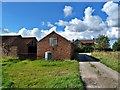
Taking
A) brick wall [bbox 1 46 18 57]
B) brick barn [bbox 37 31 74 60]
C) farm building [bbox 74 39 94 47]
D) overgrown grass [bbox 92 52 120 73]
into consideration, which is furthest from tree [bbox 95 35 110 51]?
overgrown grass [bbox 92 52 120 73]

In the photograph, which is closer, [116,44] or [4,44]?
[4,44]

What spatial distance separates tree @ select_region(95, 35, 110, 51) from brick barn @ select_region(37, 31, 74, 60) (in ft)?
123

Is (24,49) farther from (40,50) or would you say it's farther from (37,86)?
(37,86)

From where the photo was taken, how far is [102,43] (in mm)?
71062

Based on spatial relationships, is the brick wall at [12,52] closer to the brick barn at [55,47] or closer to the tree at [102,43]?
the brick barn at [55,47]

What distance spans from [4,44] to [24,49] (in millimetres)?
3643

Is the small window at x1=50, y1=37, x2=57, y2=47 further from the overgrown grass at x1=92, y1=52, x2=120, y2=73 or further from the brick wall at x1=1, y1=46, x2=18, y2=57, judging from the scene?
the brick wall at x1=1, y1=46, x2=18, y2=57

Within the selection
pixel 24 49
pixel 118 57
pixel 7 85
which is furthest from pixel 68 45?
pixel 7 85

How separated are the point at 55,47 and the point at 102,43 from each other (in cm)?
3994

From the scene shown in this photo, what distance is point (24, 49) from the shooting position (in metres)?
41.9

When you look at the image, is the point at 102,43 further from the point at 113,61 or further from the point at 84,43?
the point at 113,61

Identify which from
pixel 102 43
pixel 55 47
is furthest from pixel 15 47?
pixel 102 43

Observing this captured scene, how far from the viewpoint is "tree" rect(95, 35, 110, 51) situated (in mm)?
70188

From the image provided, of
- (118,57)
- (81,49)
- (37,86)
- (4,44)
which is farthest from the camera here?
(81,49)
